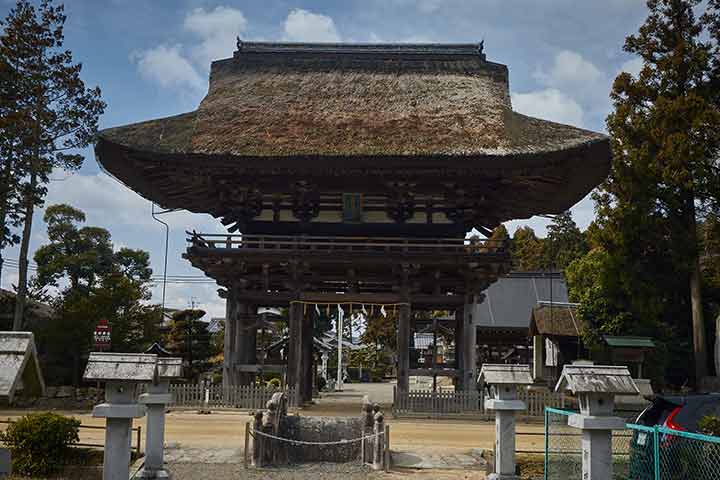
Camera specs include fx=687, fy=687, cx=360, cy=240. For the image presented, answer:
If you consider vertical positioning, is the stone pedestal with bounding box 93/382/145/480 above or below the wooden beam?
below

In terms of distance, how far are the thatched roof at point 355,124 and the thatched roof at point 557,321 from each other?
28.0ft

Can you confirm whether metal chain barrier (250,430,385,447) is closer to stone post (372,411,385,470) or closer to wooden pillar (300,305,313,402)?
stone post (372,411,385,470)

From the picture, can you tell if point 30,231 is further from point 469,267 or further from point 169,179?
point 469,267

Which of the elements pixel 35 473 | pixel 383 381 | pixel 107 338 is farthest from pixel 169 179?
pixel 383 381

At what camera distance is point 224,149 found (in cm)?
1923

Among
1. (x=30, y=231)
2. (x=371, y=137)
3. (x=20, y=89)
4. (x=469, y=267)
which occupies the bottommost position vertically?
(x=469, y=267)

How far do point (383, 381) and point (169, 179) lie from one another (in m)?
36.1

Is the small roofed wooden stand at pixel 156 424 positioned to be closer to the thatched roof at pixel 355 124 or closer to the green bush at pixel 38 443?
the green bush at pixel 38 443

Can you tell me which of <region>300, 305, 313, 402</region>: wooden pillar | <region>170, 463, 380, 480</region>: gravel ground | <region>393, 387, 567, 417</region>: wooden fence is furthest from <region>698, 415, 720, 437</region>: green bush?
<region>300, 305, 313, 402</region>: wooden pillar

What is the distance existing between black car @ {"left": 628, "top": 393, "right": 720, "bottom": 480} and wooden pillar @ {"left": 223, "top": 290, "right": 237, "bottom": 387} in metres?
13.5

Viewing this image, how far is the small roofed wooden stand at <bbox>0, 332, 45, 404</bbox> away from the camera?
6.46 m

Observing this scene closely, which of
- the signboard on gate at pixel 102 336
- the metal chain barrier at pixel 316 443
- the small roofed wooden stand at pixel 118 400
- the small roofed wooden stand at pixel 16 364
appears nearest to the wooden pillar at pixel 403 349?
the metal chain barrier at pixel 316 443

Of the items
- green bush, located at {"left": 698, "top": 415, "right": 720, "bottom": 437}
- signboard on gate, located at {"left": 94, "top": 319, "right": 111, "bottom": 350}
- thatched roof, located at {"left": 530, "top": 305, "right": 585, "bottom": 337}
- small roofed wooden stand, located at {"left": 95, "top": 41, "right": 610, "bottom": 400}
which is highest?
small roofed wooden stand, located at {"left": 95, "top": 41, "right": 610, "bottom": 400}

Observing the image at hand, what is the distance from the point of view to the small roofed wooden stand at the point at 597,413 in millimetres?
7289
